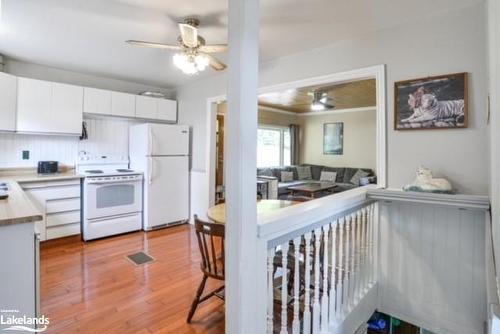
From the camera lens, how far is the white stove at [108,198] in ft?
11.8

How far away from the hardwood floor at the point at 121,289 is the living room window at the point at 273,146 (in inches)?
155

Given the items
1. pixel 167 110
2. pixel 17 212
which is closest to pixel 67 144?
pixel 167 110

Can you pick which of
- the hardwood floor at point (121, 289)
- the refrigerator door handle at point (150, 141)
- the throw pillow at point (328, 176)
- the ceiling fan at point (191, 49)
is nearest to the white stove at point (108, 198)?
the hardwood floor at point (121, 289)

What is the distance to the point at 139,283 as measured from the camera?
2.53 m

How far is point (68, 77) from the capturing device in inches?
152

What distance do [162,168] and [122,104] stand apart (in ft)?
3.79

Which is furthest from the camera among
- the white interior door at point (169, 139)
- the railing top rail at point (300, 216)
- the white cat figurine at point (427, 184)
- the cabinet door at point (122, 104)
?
the white interior door at point (169, 139)

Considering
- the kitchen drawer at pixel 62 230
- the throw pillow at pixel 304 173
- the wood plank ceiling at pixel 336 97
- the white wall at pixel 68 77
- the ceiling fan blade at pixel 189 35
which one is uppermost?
the wood plank ceiling at pixel 336 97

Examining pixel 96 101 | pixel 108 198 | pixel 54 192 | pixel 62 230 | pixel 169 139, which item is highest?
pixel 96 101

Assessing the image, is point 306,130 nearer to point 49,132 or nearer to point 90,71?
point 90,71

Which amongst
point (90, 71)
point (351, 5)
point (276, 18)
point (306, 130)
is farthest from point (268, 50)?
point (306, 130)

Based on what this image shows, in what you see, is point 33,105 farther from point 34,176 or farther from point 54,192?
point 54,192

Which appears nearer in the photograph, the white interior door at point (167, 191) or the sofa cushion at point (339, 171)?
the white interior door at point (167, 191)

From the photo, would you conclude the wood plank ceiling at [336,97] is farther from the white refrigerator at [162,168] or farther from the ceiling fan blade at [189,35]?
the ceiling fan blade at [189,35]
